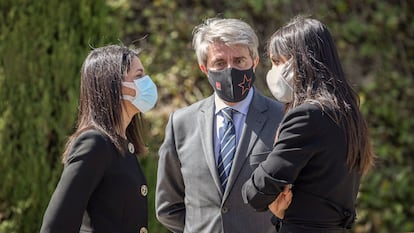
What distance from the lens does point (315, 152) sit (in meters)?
3.03

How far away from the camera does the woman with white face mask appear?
3039mm

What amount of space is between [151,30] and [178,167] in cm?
416

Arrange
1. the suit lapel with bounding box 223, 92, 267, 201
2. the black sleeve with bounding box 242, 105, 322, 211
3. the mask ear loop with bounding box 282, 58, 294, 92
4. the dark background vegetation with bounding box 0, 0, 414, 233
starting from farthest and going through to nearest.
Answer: the dark background vegetation with bounding box 0, 0, 414, 233 < the suit lapel with bounding box 223, 92, 267, 201 < the mask ear loop with bounding box 282, 58, 294, 92 < the black sleeve with bounding box 242, 105, 322, 211

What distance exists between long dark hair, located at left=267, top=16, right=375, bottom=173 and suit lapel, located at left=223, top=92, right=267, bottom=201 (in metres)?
0.53

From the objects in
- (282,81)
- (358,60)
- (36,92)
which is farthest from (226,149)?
(358,60)

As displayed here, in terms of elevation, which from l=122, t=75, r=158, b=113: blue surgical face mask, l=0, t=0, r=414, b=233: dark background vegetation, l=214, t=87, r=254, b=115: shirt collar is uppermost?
l=122, t=75, r=158, b=113: blue surgical face mask

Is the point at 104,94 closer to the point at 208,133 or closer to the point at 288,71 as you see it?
the point at 208,133

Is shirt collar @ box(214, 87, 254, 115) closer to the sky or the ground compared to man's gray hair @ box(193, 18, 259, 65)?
closer to the ground

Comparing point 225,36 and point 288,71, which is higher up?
point 225,36

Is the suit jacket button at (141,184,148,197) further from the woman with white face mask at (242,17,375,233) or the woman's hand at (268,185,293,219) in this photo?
the woman's hand at (268,185,293,219)

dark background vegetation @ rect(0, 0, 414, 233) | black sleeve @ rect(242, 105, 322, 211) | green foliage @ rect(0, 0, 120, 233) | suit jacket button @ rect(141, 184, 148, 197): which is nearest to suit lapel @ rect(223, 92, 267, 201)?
suit jacket button @ rect(141, 184, 148, 197)

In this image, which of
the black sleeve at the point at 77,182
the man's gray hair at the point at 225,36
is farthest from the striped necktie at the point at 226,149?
the black sleeve at the point at 77,182

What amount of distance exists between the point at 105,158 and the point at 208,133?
0.62 metres

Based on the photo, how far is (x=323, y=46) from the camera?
321 cm
